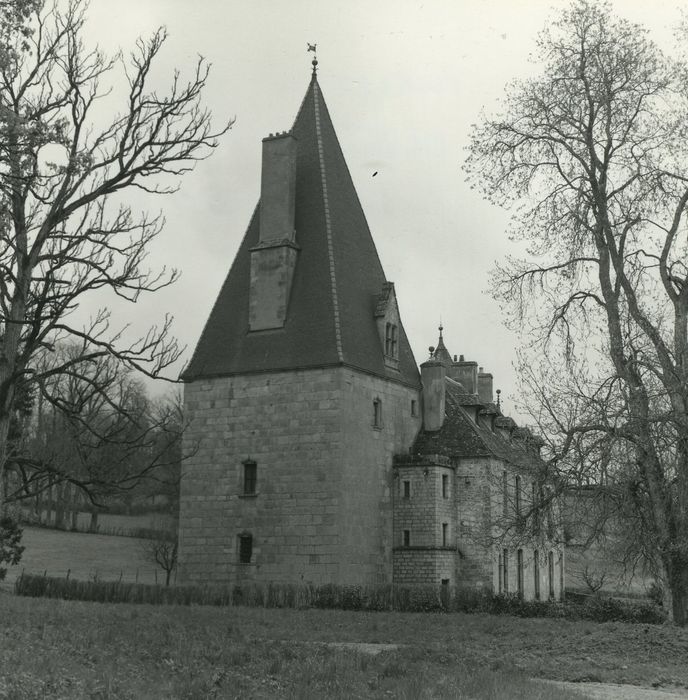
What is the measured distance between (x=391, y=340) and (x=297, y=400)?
17.8 ft

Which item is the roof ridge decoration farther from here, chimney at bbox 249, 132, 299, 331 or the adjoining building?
chimney at bbox 249, 132, 299, 331

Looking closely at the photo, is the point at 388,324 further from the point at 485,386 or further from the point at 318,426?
the point at 485,386

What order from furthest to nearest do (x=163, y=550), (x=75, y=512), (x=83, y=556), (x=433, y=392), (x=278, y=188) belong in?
(x=75, y=512), (x=83, y=556), (x=163, y=550), (x=433, y=392), (x=278, y=188)

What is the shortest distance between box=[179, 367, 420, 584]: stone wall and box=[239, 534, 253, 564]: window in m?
0.18

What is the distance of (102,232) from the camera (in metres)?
19.7

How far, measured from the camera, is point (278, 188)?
38.5 meters

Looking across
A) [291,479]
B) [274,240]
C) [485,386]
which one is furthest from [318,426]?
[485,386]

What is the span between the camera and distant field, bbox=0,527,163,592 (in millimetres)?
50406

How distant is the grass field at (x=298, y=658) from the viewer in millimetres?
11188

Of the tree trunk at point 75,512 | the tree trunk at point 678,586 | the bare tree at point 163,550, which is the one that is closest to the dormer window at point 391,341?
the bare tree at point 163,550

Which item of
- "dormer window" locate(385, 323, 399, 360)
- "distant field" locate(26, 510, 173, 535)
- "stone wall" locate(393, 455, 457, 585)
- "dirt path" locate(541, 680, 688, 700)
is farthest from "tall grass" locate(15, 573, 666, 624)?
"distant field" locate(26, 510, 173, 535)

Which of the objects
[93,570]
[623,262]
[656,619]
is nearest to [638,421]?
[623,262]

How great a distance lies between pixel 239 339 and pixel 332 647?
75.7 ft

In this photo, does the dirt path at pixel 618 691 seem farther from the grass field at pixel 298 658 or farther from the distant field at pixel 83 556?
the distant field at pixel 83 556
